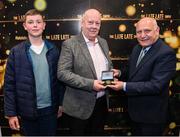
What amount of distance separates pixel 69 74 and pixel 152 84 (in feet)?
2.31

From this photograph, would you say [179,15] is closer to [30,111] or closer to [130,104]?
[130,104]

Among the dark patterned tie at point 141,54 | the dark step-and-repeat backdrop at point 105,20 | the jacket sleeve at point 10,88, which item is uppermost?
the dark step-and-repeat backdrop at point 105,20

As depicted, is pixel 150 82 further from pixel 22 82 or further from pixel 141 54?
pixel 22 82

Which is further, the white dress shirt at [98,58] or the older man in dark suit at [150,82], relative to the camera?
the white dress shirt at [98,58]

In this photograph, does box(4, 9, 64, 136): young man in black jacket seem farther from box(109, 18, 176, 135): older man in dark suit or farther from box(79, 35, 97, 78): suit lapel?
box(109, 18, 176, 135): older man in dark suit

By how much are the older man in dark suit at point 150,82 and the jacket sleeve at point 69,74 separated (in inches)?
11.2

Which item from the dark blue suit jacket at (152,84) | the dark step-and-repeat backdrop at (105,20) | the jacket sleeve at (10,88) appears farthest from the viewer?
the dark step-and-repeat backdrop at (105,20)

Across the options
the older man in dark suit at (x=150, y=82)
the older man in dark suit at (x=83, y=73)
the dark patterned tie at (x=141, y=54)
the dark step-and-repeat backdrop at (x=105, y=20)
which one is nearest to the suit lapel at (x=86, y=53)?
the older man in dark suit at (x=83, y=73)

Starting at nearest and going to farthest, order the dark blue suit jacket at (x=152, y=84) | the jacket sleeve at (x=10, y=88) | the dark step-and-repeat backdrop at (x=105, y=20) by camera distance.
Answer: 1. the dark blue suit jacket at (x=152, y=84)
2. the jacket sleeve at (x=10, y=88)
3. the dark step-and-repeat backdrop at (x=105, y=20)

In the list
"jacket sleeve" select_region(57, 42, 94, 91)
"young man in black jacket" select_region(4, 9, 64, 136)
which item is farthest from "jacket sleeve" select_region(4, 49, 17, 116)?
"jacket sleeve" select_region(57, 42, 94, 91)

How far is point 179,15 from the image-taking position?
2.87 m

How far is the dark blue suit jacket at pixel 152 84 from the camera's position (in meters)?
2.24

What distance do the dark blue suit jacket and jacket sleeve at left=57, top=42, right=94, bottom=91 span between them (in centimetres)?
38

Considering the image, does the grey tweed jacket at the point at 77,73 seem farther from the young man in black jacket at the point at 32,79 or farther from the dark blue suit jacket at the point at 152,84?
the dark blue suit jacket at the point at 152,84
